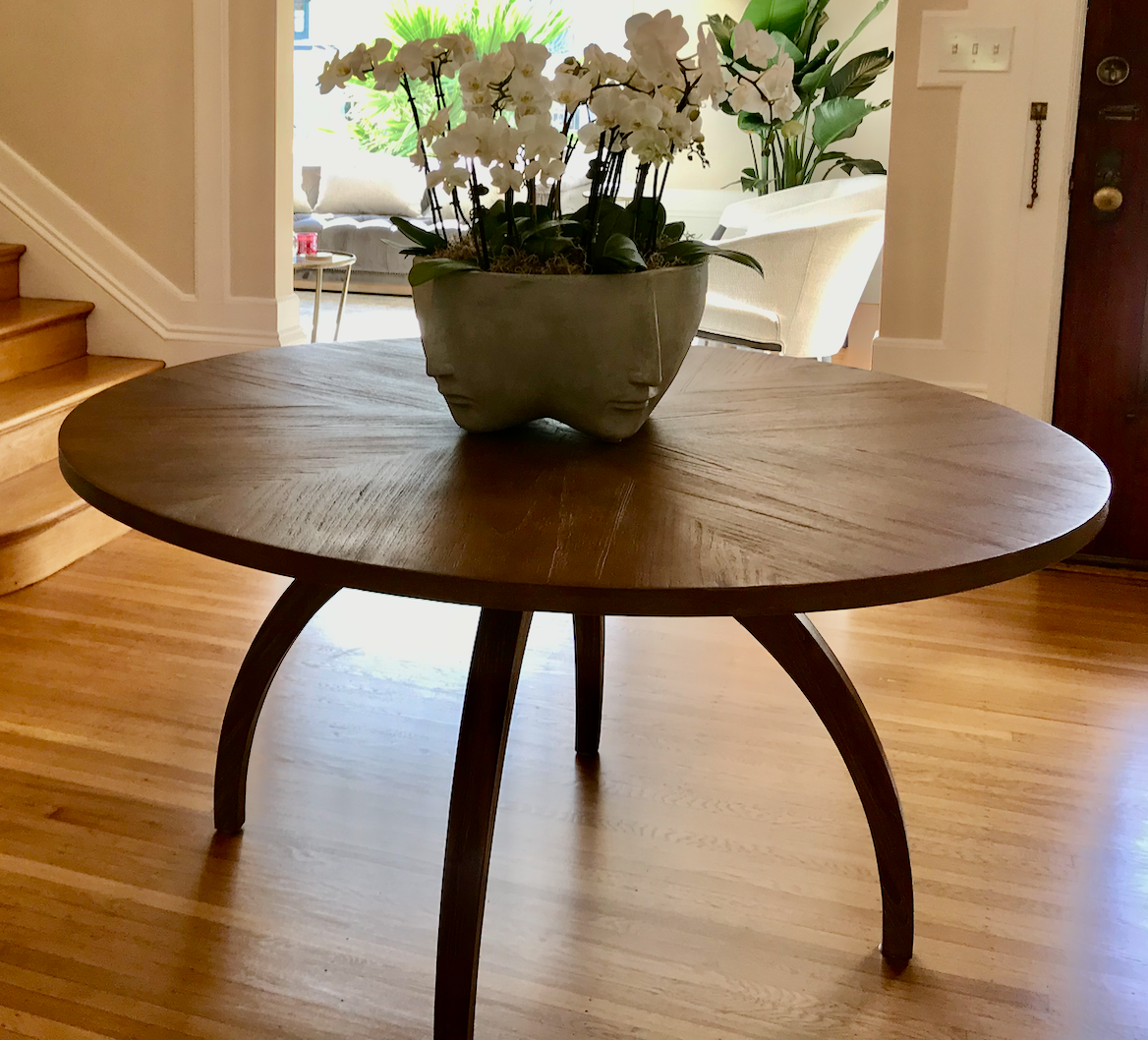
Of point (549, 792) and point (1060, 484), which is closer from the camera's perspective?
point (1060, 484)

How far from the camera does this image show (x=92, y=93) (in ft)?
12.2

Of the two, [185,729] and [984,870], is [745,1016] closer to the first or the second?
[984,870]

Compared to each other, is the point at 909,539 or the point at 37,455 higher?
the point at 909,539

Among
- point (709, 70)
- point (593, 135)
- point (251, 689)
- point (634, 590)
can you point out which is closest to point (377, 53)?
point (593, 135)

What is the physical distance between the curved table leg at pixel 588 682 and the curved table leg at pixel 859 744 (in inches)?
22.3

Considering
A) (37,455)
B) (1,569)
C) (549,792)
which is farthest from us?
(37,455)

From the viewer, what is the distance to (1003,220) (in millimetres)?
3199

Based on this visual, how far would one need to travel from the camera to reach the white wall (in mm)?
3074

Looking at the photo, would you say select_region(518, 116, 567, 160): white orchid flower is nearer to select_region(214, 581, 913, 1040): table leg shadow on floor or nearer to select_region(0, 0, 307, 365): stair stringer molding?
select_region(214, 581, 913, 1040): table leg shadow on floor

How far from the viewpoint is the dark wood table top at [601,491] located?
1.00m

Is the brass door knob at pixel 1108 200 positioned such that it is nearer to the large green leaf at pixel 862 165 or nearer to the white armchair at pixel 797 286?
the white armchair at pixel 797 286

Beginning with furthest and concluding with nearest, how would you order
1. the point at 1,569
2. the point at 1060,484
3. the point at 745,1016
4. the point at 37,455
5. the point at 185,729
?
the point at 37,455 → the point at 1,569 → the point at 185,729 → the point at 745,1016 → the point at 1060,484

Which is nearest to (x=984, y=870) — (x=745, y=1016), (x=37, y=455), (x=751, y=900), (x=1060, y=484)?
(x=751, y=900)

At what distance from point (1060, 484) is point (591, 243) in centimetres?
57
